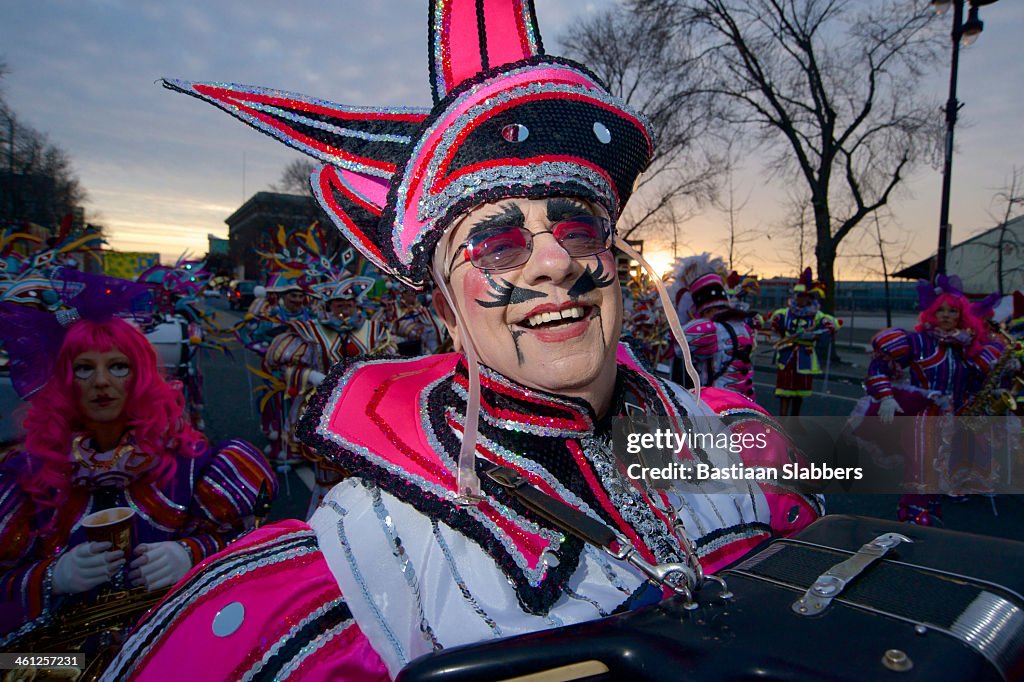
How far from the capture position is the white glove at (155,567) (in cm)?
220

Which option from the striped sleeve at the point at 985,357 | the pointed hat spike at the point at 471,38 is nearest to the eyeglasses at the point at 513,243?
the pointed hat spike at the point at 471,38

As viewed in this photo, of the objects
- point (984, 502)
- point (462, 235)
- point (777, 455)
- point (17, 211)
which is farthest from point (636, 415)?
point (17, 211)

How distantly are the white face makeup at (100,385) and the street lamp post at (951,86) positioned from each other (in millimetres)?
11121

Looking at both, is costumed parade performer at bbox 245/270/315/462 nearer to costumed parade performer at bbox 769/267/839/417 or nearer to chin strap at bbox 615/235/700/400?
chin strap at bbox 615/235/700/400

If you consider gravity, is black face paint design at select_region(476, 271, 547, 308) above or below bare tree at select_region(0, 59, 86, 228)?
below

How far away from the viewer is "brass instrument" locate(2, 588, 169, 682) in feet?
6.87

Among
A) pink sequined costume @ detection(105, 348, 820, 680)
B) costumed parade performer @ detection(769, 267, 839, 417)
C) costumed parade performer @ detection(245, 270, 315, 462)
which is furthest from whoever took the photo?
costumed parade performer @ detection(769, 267, 839, 417)

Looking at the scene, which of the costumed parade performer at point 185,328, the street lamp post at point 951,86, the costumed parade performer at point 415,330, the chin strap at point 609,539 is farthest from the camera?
the costumed parade performer at point 415,330

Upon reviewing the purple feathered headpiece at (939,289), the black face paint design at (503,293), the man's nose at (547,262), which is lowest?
the black face paint design at (503,293)

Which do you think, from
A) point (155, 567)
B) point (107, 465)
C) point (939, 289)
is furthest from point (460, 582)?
point (939, 289)

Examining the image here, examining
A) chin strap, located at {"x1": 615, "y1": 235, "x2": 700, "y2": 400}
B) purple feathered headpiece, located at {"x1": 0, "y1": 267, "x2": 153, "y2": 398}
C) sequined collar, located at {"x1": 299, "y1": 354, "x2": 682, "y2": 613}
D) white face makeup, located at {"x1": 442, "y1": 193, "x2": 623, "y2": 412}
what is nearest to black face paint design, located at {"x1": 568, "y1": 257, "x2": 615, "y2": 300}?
white face makeup, located at {"x1": 442, "y1": 193, "x2": 623, "y2": 412}

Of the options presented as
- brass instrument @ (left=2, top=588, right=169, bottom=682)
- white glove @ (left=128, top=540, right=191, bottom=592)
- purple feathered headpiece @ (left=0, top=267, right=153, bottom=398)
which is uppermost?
purple feathered headpiece @ (left=0, top=267, right=153, bottom=398)

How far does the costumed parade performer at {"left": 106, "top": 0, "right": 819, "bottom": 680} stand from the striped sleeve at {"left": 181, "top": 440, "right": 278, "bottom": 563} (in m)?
1.33

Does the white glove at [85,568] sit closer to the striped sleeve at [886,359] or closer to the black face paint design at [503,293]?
the black face paint design at [503,293]
